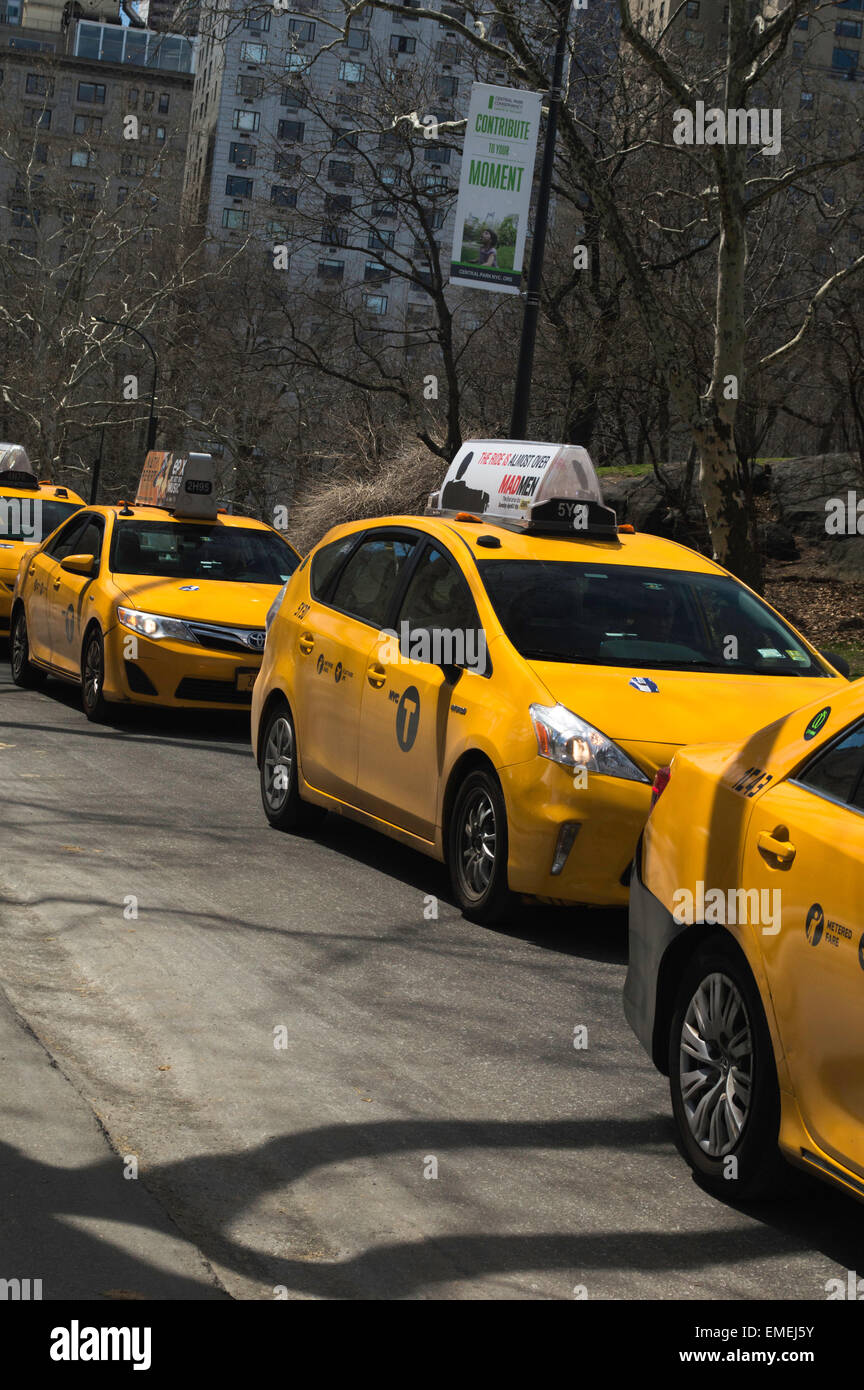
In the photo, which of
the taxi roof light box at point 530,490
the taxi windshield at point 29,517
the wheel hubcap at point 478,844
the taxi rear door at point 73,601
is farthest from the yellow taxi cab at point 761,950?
the taxi windshield at point 29,517

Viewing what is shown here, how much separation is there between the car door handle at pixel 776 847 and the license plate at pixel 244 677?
9.16 m

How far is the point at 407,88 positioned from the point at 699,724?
26.3m

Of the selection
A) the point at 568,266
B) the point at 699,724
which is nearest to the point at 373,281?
the point at 568,266

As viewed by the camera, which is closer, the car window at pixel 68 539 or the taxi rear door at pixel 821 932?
the taxi rear door at pixel 821 932

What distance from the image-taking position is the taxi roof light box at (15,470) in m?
20.3

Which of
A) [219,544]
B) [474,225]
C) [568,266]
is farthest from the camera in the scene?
[568,266]

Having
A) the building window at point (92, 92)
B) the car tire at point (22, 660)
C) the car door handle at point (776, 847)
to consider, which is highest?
the building window at point (92, 92)

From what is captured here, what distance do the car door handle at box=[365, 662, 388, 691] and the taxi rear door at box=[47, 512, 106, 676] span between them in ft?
19.6

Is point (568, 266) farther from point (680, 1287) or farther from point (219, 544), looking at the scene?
point (680, 1287)

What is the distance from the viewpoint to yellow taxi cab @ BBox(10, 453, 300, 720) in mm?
13406

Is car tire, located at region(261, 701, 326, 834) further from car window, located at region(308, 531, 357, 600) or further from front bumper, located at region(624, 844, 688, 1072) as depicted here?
front bumper, located at region(624, 844, 688, 1072)

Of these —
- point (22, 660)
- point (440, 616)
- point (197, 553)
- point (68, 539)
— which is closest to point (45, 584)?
point (68, 539)

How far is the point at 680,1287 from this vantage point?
158 inches

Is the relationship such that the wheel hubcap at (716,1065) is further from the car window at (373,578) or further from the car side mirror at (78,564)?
the car side mirror at (78,564)
